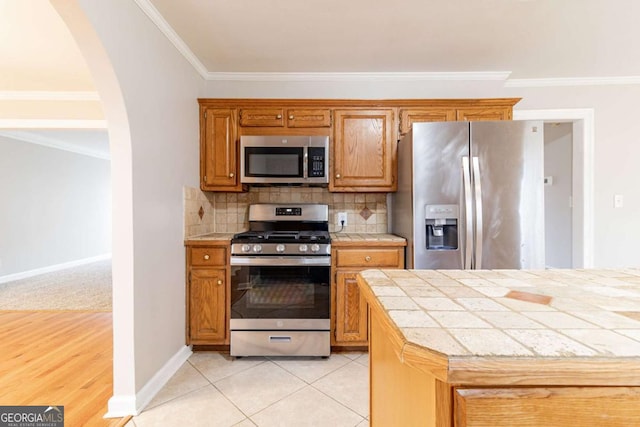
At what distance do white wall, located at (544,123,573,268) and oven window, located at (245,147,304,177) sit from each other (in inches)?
126

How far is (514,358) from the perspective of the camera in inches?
17.7

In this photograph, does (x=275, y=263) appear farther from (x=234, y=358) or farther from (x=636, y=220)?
(x=636, y=220)

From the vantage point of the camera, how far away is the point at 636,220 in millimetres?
2666

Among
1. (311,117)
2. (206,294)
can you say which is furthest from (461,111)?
(206,294)

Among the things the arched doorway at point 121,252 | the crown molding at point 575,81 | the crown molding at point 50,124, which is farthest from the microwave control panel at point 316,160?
the crown molding at point 50,124

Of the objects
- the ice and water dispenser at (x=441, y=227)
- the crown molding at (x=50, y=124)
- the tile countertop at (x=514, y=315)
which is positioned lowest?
the tile countertop at (x=514, y=315)

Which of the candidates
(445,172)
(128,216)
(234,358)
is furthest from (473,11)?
(234,358)

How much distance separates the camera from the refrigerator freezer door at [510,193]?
1.98 meters

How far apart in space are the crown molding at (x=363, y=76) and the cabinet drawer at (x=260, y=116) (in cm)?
44

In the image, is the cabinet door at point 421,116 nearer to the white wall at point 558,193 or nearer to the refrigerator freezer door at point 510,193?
the refrigerator freezer door at point 510,193

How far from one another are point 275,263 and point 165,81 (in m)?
1.50

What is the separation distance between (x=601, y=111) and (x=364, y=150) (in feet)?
7.82

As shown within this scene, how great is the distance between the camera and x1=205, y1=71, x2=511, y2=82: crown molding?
102 inches

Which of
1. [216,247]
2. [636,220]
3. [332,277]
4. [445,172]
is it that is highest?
[445,172]
